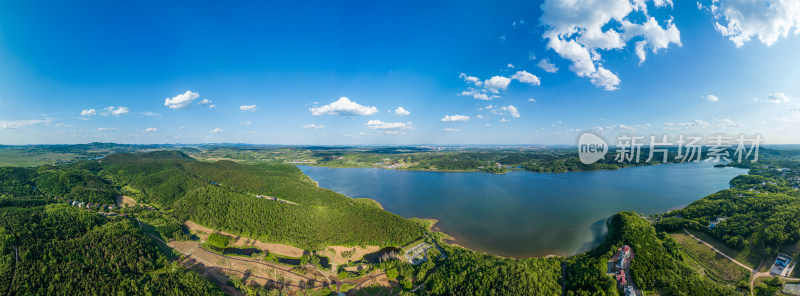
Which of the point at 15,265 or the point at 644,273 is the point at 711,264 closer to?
the point at 644,273

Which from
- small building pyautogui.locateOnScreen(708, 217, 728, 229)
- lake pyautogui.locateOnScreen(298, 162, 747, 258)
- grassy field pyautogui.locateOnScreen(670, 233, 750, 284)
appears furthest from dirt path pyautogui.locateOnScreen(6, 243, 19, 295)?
small building pyautogui.locateOnScreen(708, 217, 728, 229)

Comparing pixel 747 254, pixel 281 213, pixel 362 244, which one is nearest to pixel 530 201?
pixel 747 254

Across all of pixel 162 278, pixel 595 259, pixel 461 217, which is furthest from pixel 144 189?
pixel 595 259

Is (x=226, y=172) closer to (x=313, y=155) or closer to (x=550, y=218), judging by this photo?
(x=550, y=218)

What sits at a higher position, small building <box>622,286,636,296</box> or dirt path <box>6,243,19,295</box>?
dirt path <box>6,243,19,295</box>

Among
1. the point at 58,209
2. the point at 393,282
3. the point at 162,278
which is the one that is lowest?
the point at 393,282

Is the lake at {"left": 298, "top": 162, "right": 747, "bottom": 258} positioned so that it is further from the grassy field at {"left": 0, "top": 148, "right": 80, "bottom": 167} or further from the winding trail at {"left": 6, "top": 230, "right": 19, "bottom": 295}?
the grassy field at {"left": 0, "top": 148, "right": 80, "bottom": 167}

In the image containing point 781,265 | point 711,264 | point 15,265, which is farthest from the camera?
point 711,264
